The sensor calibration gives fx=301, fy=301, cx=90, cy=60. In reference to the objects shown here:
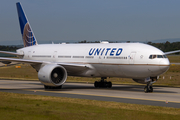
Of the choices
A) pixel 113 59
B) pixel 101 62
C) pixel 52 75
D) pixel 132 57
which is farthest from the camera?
pixel 52 75

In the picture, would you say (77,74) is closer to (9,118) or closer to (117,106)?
(117,106)

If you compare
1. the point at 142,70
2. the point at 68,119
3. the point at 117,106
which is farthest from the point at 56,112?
the point at 142,70

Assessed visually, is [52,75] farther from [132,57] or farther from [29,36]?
[29,36]

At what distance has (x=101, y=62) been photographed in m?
27.5

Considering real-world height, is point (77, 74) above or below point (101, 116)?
above

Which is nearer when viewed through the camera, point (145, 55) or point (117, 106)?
point (117, 106)

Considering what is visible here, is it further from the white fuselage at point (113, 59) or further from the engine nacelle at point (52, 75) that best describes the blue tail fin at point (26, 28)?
the engine nacelle at point (52, 75)

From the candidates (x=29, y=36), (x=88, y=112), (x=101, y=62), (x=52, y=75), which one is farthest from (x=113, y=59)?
(x=29, y=36)

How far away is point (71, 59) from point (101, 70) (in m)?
4.33

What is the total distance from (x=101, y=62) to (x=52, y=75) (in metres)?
4.72

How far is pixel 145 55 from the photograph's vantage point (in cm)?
2472

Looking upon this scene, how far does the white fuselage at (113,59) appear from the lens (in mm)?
24453

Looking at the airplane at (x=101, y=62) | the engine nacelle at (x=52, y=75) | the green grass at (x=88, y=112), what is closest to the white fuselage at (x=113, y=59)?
the airplane at (x=101, y=62)

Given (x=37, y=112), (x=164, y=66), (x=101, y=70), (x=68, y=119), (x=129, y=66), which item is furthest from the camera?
(x=101, y=70)
